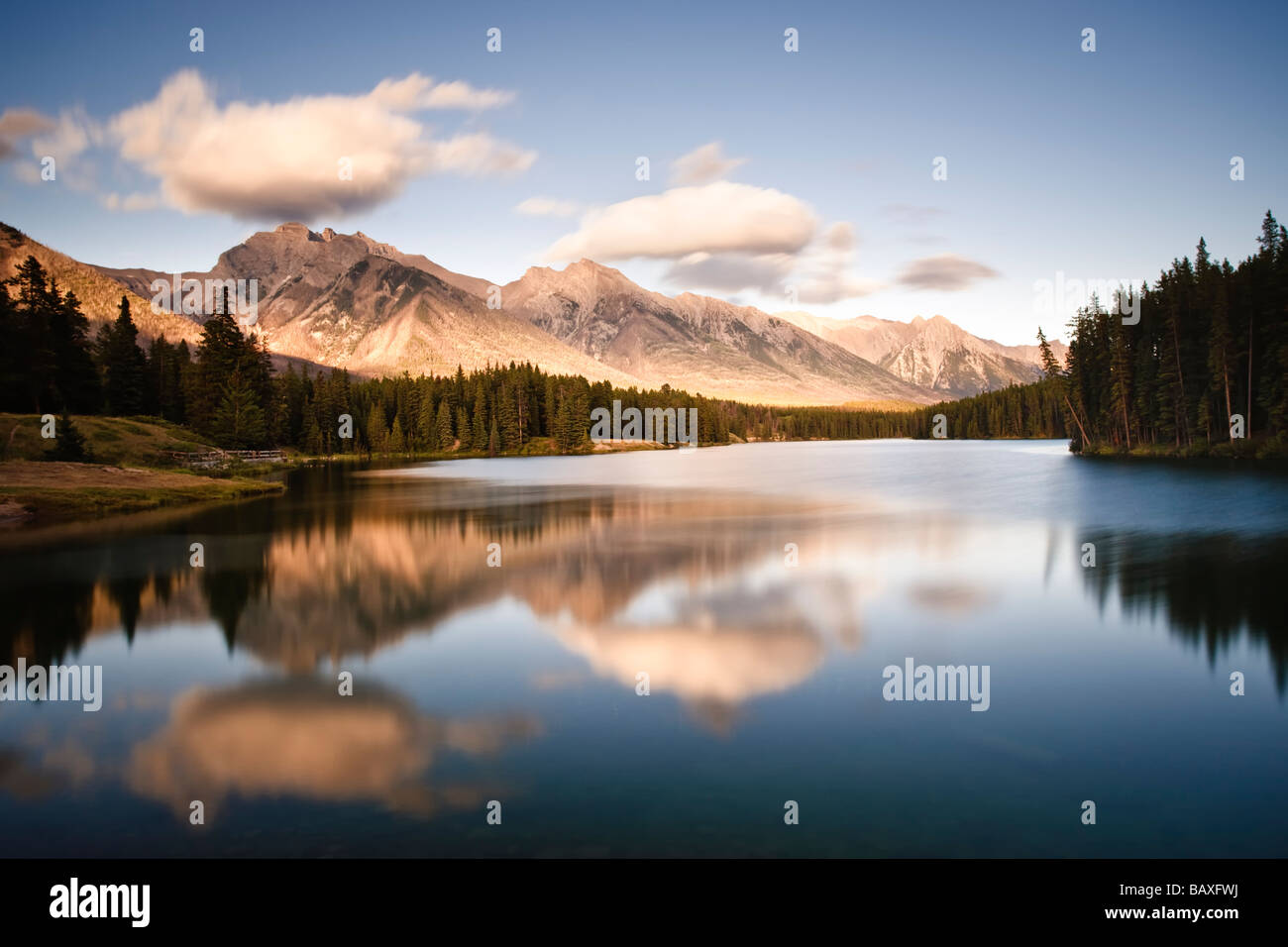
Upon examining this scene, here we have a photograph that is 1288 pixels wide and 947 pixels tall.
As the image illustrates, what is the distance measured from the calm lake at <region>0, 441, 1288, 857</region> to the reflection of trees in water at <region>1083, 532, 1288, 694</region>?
160mm

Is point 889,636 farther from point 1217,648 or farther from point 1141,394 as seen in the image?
point 1141,394

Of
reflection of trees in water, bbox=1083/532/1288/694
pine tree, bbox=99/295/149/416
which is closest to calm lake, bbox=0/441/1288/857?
reflection of trees in water, bbox=1083/532/1288/694

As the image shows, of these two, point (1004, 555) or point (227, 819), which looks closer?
point (227, 819)

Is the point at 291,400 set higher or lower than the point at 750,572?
higher

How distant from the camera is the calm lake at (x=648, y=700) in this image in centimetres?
967

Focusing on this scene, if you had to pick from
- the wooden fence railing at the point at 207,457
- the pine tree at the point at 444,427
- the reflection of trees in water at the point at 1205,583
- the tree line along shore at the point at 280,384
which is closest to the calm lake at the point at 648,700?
the reflection of trees in water at the point at 1205,583

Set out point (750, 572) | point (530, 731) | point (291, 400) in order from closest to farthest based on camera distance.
Answer: point (530, 731) < point (750, 572) < point (291, 400)

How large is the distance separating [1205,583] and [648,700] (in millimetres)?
20788

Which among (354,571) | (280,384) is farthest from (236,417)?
(354,571)

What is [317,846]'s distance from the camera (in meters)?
9.10

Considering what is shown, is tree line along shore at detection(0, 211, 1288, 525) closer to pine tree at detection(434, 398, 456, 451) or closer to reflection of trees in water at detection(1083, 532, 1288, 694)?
pine tree at detection(434, 398, 456, 451)

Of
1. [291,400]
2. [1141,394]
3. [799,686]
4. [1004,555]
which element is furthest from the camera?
[291,400]
